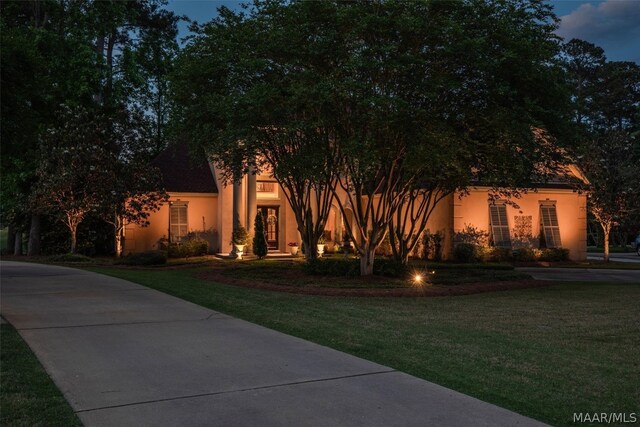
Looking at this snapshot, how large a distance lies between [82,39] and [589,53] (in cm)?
5133

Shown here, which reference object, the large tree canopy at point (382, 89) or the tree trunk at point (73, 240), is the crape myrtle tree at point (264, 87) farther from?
the tree trunk at point (73, 240)

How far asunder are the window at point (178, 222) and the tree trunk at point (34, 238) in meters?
6.44

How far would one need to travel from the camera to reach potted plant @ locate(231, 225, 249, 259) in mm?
25984

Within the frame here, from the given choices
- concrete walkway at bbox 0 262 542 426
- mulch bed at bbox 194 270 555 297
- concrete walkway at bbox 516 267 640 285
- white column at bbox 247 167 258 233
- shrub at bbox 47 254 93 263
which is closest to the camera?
concrete walkway at bbox 0 262 542 426

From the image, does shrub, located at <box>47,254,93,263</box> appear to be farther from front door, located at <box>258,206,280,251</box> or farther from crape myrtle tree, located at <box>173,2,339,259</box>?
crape myrtle tree, located at <box>173,2,339,259</box>

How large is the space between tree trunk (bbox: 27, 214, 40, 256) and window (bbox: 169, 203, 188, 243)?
644 centimetres

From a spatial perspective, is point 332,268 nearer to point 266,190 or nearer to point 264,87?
point 264,87

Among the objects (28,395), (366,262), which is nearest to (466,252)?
(366,262)

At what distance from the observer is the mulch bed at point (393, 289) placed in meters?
14.1

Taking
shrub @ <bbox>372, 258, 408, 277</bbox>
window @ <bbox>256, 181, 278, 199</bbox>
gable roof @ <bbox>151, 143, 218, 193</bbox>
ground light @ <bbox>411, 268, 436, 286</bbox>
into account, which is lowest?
ground light @ <bbox>411, 268, 436, 286</bbox>

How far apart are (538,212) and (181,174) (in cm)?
1784

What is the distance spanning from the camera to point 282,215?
2919 cm

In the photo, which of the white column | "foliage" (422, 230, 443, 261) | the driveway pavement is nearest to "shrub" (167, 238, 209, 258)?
the white column

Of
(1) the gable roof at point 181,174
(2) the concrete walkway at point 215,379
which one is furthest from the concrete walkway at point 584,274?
(1) the gable roof at point 181,174
